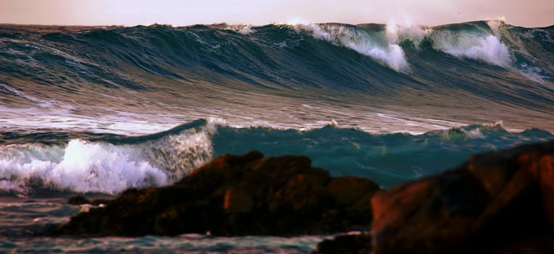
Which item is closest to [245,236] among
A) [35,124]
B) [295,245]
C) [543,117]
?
[295,245]

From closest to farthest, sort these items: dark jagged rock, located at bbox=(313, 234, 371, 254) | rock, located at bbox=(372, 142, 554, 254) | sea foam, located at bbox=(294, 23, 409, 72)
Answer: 1. rock, located at bbox=(372, 142, 554, 254)
2. dark jagged rock, located at bbox=(313, 234, 371, 254)
3. sea foam, located at bbox=(294, 23, 409, 72)

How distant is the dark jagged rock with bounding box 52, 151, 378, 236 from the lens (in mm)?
4965

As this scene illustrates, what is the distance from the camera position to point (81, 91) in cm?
1542

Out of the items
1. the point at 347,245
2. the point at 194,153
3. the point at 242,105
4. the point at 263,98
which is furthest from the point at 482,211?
the point at 263,98

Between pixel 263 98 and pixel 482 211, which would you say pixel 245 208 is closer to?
pixel 482 211

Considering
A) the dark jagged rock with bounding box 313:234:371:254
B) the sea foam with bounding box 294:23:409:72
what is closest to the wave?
the dark jagged rock with bounding box 313:234:371:254

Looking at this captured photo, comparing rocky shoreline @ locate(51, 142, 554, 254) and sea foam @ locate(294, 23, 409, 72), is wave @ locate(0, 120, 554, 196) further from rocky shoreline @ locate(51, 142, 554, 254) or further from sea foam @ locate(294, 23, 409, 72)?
sea foam @ locate(294, 23, 409, 72)

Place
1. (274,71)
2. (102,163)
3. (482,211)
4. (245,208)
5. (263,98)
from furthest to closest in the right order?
1. (274,71)
2. (263,98)
3. (102,163)
4. (245,208)
5. (482,211)

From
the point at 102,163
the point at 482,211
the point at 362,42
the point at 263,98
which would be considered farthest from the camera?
the point at 362,42

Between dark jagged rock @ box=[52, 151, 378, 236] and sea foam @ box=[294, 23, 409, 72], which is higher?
sea foam @ box=[294, 23, 409, 72]

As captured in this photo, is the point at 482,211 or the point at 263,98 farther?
the point at 263,98

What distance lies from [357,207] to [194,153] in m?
3.88

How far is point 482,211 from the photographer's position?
8.91 feet

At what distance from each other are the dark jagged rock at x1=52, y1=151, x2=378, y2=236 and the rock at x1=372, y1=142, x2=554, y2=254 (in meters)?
2.07
